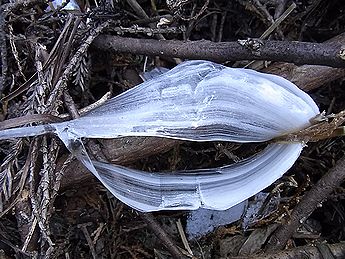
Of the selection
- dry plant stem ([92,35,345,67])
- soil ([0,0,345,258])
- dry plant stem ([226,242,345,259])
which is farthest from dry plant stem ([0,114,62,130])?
dry plant stem ([226,242,345,259])

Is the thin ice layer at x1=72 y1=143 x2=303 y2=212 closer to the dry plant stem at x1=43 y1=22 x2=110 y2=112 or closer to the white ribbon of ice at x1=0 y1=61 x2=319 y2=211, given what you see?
the white ribbon of ice at x1=0 y1=61 x2=319 y2=211

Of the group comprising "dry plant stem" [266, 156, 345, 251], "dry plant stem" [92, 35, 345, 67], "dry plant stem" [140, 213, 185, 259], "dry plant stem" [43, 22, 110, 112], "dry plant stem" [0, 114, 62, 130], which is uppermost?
"dry plant stem" [92, 35, 345, 67]

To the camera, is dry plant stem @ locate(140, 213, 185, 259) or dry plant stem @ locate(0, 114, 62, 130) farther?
dry plant stem @ locate(140, 213, 185, 259)

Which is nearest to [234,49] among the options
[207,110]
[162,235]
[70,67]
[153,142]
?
[207,110]

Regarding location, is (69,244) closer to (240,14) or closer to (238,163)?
(238,163)

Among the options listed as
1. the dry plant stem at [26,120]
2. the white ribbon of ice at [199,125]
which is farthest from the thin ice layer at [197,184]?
the dry plant stem at [26,120]

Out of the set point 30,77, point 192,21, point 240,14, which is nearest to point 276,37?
point 240,14
